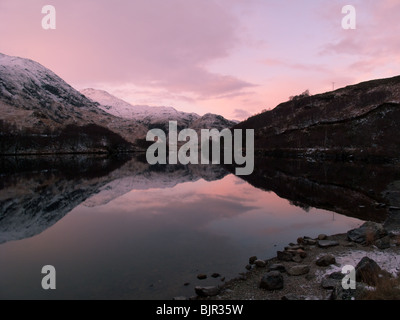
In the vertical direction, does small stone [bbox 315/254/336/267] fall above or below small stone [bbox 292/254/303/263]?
above

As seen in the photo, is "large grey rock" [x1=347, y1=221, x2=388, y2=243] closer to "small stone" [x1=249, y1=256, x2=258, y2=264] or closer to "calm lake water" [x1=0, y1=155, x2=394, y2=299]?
"calm lake water" [x1=0, y1=155, x2=394, y2=299]

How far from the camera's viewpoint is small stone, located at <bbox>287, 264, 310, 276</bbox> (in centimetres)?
1679

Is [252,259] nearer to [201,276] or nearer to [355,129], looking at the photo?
[201,276]

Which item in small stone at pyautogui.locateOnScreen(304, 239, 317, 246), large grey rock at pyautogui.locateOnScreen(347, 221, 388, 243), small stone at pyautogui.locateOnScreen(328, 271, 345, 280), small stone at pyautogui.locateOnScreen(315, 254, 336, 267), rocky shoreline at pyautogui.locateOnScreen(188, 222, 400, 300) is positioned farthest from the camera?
small stone at pyautogui.locateOnScreen(304, 239, 317, 246)

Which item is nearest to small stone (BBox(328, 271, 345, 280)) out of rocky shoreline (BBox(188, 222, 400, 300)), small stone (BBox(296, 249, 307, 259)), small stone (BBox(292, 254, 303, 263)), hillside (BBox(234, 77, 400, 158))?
rocky shoreline (BBox(188, 222, 400, 300))

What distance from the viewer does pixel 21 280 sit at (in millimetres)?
16969

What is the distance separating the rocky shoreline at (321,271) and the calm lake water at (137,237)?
1.50m

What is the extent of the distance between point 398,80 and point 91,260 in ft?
742

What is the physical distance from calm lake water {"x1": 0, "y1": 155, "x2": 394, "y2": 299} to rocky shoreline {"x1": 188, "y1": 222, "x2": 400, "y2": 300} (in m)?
1.50

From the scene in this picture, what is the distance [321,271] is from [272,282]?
375 centimetres

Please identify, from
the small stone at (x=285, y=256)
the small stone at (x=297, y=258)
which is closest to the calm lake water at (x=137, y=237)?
the small stone at (x=285, y=256)

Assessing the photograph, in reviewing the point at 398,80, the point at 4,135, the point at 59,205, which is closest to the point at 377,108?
the point at 398,80

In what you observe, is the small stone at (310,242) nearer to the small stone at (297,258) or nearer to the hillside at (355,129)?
the small stone at (297,258)
